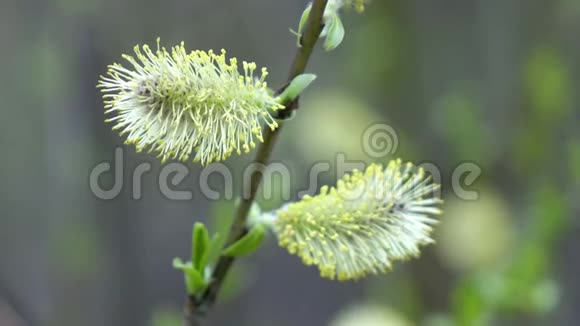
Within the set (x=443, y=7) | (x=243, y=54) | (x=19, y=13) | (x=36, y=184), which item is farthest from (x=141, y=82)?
(x=36, y=184)

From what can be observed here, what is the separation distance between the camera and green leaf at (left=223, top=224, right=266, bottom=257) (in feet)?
2.63

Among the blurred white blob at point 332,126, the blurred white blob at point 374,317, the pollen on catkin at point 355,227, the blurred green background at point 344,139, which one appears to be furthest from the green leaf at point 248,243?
the blurred white blob at point 332,126

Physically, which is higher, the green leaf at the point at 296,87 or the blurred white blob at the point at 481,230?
the green leaf at the point at 296,87

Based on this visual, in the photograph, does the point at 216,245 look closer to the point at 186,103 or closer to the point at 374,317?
the point at 186,103

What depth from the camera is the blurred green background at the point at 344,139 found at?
6.15 feet

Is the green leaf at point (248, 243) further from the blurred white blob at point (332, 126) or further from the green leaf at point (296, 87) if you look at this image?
the blurred white blob at point (332, 126)

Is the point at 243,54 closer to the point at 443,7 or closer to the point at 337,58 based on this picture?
the point at 337,58

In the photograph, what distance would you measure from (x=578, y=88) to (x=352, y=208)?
5.01 feet

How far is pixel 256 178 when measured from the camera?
785 mm

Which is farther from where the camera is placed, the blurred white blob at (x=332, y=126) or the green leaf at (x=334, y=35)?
the blurred white blob at (x=332, y=126)

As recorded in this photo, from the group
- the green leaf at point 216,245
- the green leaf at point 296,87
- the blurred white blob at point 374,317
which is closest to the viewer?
the green leaf at point 296,87

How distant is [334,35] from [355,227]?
213 millimetres

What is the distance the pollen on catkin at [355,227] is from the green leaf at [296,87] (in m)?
0.12

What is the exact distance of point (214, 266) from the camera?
859mm
